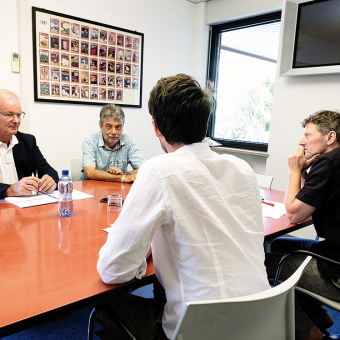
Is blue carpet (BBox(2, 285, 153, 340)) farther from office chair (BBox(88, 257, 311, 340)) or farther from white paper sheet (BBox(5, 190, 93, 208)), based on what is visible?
office chair (BBox(88, 257, 311, 340))

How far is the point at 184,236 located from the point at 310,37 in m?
3.10

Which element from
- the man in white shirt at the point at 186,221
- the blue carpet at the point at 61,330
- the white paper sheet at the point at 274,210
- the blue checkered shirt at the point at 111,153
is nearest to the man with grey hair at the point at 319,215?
the white paper sheet at the point at 274,210

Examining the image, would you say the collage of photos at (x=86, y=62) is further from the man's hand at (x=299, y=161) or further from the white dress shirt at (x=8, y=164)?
the man's hand at (x=299, y=161)

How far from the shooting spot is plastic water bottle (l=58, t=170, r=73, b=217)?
1.69m

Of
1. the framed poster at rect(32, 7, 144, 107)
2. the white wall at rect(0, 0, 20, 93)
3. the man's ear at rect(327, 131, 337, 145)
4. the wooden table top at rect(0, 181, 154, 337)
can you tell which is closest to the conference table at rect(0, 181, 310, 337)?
the wooden table top at rect(0, 181, 154, 337)

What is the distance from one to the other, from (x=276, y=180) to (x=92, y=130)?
89.4 inches

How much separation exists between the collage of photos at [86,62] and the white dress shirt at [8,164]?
1214 millimetres

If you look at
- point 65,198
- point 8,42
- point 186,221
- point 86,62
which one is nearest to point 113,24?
point 86,62

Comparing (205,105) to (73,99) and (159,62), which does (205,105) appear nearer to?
(73,99)

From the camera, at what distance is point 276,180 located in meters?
3.74

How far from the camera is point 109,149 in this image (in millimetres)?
2969

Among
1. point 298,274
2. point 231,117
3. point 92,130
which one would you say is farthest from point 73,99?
point 298,274

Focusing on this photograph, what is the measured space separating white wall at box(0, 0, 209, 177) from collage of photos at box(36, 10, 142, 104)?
0.11 metres

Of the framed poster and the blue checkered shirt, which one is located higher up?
the framed poster
